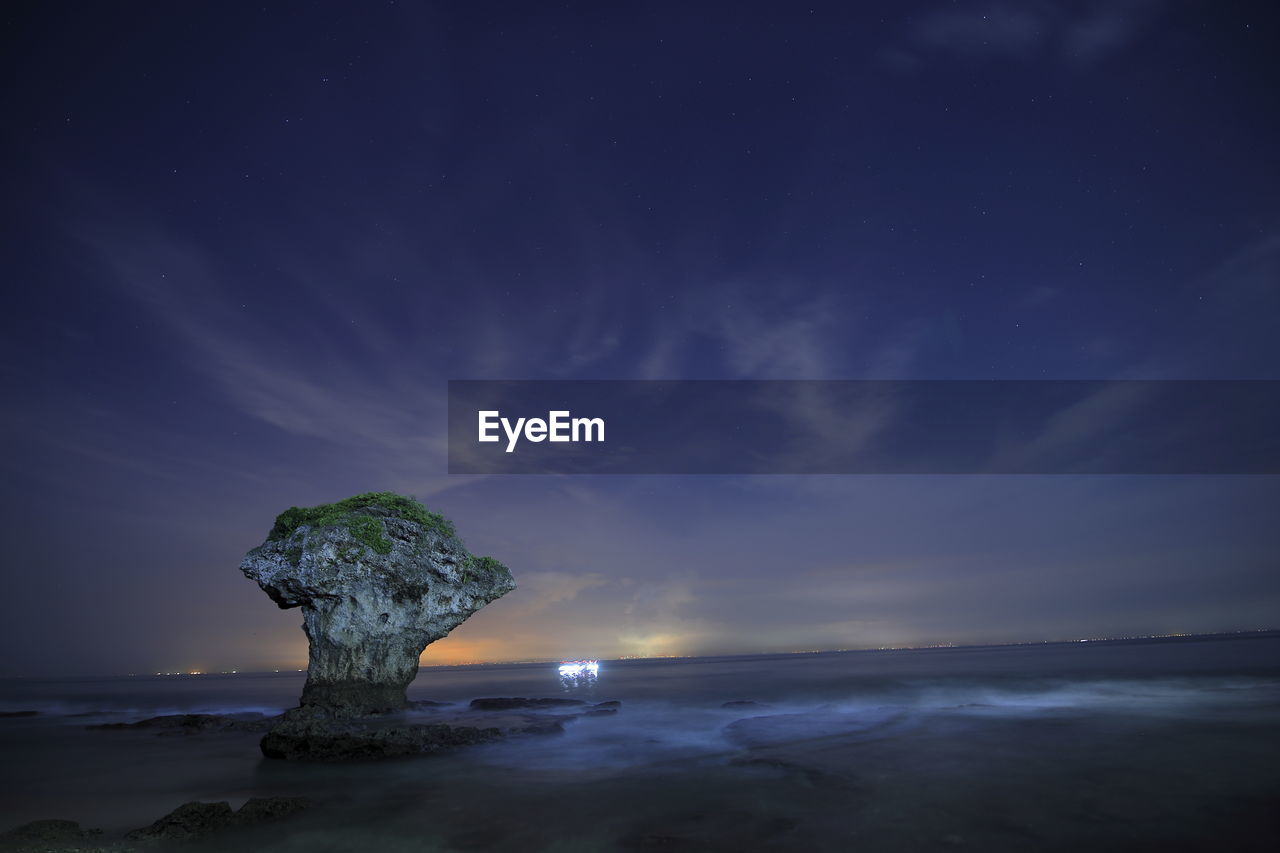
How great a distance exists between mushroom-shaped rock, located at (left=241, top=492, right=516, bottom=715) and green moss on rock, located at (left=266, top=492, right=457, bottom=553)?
4 cm

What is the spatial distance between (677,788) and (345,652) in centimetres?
1510

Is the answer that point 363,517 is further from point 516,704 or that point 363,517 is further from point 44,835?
point 516,704

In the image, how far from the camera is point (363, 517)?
904 inches

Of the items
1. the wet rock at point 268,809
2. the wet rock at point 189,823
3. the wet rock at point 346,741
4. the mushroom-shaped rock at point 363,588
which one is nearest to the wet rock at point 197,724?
the mushroom-shaped rock at point 363,588

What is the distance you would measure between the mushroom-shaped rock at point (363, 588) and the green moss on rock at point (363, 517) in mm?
39

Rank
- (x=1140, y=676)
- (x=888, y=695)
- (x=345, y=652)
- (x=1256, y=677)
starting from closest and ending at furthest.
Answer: (x=345, y=652)
(x=888, y=695)
(x=1256, y=677)
(x=1140, y=676)

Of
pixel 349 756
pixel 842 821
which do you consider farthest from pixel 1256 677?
pixel 349 756

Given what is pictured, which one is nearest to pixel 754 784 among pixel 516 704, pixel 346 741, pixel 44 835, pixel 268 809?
pixel 268 809

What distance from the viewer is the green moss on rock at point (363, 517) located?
22.6 metres

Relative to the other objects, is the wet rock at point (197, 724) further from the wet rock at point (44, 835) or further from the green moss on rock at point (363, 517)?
the wet rock at point (44, 835)

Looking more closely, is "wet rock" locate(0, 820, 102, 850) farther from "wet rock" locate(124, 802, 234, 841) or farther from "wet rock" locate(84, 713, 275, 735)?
"wet rock" locate(84, 713, 275, 735)

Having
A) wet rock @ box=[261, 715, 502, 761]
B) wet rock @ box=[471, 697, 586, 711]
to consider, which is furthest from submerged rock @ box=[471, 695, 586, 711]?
wet rock @ box=[261, 715, 502, 761]

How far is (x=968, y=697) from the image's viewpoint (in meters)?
33.6

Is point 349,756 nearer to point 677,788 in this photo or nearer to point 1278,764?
point 677,788
